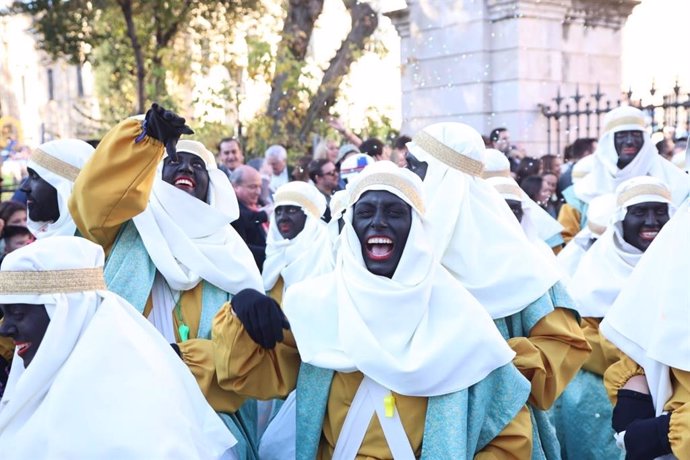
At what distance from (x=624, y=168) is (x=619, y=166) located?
0.34 ft

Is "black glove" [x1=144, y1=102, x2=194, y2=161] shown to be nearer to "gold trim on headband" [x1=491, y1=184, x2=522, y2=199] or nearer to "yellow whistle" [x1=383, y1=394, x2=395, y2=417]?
"yellow whistle" [x1=383, y1=394, x2=395, y2=417]

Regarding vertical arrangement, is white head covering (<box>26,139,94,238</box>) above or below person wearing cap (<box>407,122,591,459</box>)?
above

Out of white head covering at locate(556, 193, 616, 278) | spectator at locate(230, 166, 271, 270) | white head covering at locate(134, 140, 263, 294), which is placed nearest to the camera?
white head covering at locate(134, 140, 263, 294)

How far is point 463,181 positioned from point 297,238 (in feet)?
7.88

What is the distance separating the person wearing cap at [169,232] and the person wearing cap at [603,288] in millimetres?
2083

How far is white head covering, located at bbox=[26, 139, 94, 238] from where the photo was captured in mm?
4496

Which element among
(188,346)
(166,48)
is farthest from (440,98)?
(188,346)

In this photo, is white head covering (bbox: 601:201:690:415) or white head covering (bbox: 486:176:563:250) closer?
white head covering (bbox: 601:201:690:415)

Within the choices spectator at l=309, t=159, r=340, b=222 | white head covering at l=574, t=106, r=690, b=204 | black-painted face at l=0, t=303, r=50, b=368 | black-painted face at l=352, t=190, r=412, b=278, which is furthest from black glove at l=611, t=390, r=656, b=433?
spectator at l=309, t=159, r=340, b=222

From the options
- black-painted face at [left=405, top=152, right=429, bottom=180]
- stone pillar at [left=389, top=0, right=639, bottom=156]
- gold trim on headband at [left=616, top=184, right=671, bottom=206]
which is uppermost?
stone pillar at [left=389, top=0, right=639, bottom=156]

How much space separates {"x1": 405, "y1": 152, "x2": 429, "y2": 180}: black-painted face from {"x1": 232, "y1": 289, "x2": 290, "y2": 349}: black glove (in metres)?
1.43

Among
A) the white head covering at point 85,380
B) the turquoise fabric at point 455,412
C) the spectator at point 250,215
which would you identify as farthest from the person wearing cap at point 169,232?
the spectator at point 250,215

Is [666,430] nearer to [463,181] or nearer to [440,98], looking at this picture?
[463,181]

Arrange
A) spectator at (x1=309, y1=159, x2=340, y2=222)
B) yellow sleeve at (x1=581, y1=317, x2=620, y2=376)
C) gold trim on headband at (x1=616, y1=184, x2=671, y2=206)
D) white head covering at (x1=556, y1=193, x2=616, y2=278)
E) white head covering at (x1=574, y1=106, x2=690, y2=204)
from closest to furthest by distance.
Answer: yellow sleeve at (x1=581, y1=317, x2=620, y2=376)
gold trim on headband at (x1=616, y1=184, x2=671, y2=206)
white head covering at (x1=556, y1=193, x2=616, y2=278)
white head covering at (x1=574, y1=106, x2=690, y2=204)
spectator at (x1=309, y1=159, x2=340, y2=222)
